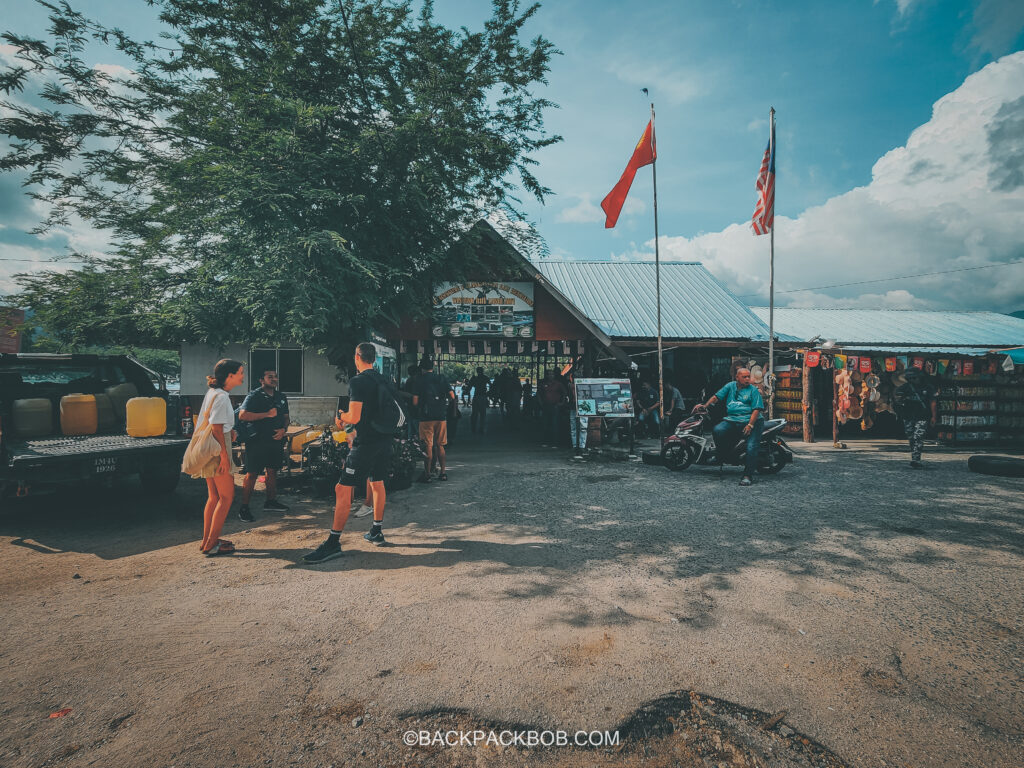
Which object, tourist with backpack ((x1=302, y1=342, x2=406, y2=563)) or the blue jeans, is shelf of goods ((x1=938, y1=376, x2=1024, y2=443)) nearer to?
the blue jeans

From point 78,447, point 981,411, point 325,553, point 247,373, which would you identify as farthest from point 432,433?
point 981,411

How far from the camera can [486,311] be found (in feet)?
41.1

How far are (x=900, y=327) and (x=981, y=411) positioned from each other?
20.8 feet

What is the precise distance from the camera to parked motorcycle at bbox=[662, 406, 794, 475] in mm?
8434

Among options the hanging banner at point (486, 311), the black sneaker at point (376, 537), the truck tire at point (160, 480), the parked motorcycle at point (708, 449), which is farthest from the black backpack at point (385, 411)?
the hanging banner at point (486, 311)

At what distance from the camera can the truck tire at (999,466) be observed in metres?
8.45

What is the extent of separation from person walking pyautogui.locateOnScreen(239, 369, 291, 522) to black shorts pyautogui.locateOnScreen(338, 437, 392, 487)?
6.38 feet

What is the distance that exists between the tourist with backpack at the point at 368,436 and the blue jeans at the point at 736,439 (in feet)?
19.6

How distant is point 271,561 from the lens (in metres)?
4.54

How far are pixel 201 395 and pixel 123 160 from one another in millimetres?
6609

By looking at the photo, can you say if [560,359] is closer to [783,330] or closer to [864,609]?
[783,330]

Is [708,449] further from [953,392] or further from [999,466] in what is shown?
[953,392]

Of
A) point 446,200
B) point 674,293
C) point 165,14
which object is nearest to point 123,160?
point 165,14

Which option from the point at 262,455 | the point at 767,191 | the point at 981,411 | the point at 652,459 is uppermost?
the point at 767,191
